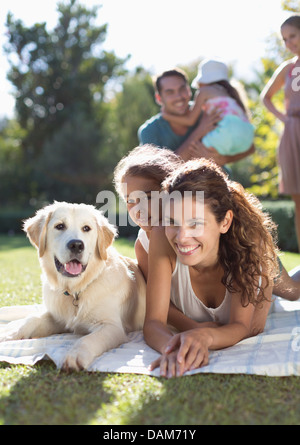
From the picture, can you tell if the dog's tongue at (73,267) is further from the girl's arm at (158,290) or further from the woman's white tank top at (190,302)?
the woman's white tank top at (190,302)

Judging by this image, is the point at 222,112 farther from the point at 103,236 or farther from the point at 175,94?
the point at 103,236

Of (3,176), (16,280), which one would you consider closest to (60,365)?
(16,280)

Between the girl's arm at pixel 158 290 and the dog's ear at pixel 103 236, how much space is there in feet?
1.34

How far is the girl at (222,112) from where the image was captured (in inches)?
184

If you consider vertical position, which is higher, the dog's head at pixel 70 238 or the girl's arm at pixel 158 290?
the dog's head at pixel 70 238

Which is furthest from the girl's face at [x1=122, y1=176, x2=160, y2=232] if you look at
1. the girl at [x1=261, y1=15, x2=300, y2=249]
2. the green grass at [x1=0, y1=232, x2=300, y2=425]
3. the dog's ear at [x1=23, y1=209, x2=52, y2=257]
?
the girl at [x1=261, y1=15, x2=300, y2=249]

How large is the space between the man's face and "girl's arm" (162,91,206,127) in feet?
0.20

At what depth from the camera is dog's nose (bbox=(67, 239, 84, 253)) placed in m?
2.92

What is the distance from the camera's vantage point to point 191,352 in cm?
235

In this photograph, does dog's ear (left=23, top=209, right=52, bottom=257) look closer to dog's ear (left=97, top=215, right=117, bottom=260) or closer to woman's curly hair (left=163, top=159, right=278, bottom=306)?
dog's ear (left=97, top=215, right=117, bottom=260)

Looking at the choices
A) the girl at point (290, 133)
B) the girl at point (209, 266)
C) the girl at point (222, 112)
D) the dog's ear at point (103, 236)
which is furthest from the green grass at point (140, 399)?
the girl at point (290, 133)

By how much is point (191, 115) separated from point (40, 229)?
2.48 meters

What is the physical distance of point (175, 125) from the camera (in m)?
5.14

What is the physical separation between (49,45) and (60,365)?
22.4 metres
